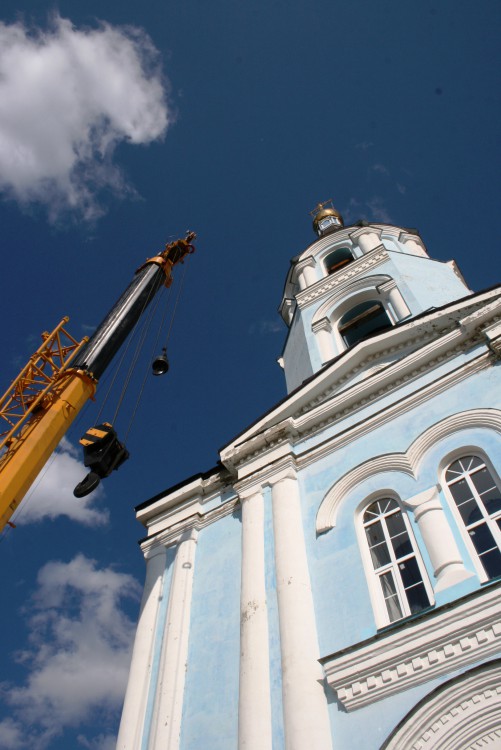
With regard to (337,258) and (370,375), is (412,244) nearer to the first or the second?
(337,258)

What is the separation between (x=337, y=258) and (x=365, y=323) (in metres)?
5.45

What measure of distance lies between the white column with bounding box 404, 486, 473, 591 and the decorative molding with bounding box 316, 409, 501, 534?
0.70 m

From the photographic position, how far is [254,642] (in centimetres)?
1005

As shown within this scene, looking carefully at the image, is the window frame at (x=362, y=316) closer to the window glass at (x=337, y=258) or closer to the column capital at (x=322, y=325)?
the column capital at (x=322, y=325)

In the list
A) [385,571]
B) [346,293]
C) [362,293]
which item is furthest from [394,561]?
[346,293]

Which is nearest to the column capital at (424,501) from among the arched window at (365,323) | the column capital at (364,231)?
the arched window at (365,323)

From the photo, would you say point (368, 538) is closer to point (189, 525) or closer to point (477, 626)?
point (477, 626)

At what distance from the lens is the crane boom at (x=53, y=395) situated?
36.9 feet

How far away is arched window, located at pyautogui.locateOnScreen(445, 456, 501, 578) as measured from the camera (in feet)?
29.9

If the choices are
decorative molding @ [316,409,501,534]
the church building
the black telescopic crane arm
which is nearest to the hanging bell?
the black telescopic crane arm

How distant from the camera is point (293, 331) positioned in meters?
20.7

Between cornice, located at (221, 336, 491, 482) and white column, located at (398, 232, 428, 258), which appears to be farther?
white column, located at (398, 232, 428, 258)

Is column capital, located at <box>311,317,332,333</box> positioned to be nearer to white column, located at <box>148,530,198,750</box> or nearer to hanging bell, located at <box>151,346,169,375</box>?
hanging bell, located at <box>151,346,169,375</box>

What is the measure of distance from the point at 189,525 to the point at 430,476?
563 cm
